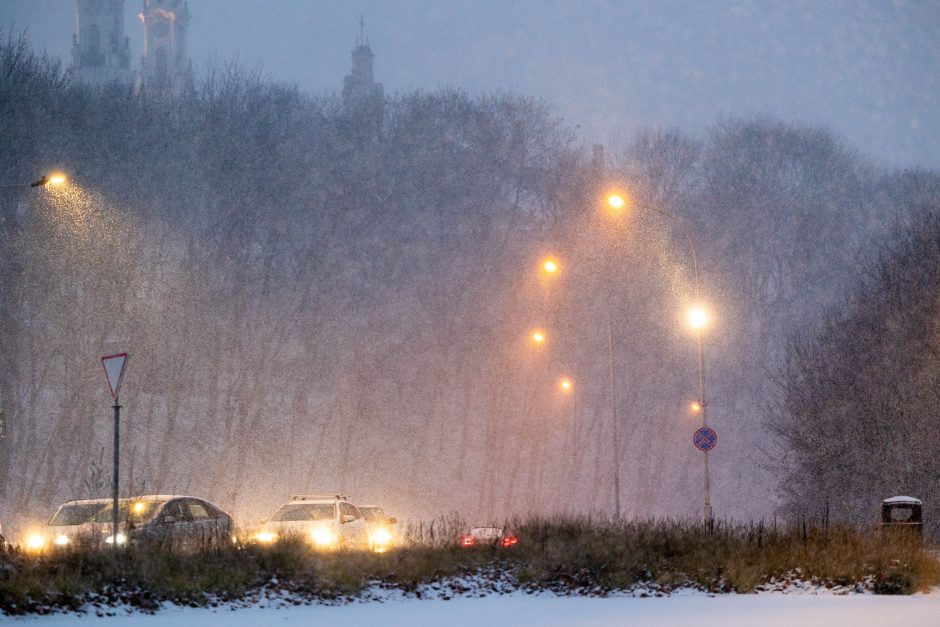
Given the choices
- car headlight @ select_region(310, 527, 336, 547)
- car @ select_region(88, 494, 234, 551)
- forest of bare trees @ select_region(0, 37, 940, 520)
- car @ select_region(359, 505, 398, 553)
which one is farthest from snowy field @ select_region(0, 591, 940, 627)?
forest of bare trees @ select_region(0, 37, 940, 520)

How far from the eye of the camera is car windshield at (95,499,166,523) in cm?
2305

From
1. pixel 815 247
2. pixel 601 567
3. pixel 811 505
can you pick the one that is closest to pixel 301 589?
pixel 601 567

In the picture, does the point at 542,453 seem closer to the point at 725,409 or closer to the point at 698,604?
the point at 725,409

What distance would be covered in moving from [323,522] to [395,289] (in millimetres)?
40059

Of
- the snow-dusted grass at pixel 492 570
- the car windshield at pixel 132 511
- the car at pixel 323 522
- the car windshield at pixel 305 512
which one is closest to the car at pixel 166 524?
the car windshield at pixel 132 511

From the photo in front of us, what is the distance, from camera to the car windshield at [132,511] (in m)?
23.0

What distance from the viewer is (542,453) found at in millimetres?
71250

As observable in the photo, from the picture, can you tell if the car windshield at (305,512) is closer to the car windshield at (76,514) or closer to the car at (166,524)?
the car at (166,524)

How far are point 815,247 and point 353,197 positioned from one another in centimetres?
2635

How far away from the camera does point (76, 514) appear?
24.1 m

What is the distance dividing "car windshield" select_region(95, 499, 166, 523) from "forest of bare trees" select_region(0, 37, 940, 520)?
88.7 ft

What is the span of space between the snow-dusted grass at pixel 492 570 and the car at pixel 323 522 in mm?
2147

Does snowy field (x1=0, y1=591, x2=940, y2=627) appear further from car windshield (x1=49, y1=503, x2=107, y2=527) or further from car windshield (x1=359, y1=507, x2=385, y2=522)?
car windshield (x1=359, y1=507, x2=385, y2=522)

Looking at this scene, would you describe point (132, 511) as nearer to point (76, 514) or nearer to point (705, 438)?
point (76, 514)
